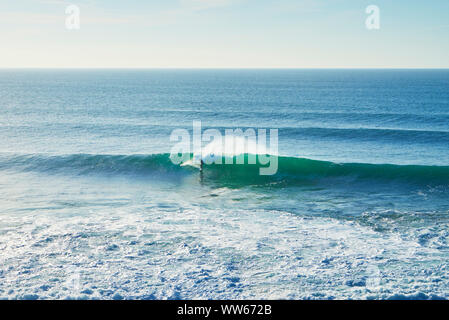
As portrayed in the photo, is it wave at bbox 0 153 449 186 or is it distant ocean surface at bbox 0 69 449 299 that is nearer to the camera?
distant ocean surface at bbox 0 69 449 299

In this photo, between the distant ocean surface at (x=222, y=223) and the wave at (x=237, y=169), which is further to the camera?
the wave at (x=237, y=169)

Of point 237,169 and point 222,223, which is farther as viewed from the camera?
point 237,169

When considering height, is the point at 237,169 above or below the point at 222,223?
above

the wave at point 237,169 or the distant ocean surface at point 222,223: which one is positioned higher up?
the wave at point 237,169

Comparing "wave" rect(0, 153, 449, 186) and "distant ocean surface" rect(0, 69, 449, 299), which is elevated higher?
"wave" rect(0, 153, 449, 186)
